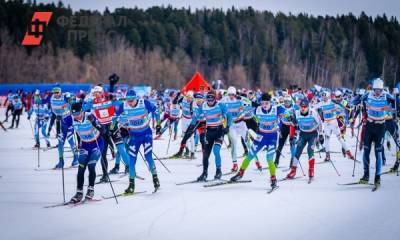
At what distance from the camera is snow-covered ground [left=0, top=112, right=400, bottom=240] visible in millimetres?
7254

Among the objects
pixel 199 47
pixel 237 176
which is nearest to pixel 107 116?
pixel 237 176

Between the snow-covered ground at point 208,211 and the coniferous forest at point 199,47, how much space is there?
62.3m

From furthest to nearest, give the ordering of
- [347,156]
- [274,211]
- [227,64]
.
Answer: [227,64], [347,156], [274,211]

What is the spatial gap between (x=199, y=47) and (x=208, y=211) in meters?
89.4

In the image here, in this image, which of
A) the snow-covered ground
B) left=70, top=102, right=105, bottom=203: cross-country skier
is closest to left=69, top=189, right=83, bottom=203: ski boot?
left=70, top=102, right=105, bottom=203: cross-country skier

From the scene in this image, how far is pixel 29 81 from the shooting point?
68750 millimetres

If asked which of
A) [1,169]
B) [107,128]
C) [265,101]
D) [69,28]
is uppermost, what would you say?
[69,28]

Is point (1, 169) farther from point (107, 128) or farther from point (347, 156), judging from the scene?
point (347, 156)

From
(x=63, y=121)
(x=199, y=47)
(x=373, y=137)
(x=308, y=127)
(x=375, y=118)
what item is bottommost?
(x=63, y=121)

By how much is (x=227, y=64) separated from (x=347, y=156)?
82.9 metres

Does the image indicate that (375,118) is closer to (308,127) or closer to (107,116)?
(308,127)

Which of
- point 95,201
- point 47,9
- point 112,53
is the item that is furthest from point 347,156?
point 47,9

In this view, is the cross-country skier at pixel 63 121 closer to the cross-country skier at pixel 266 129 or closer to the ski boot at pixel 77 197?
the ski boot at pixel 77 197

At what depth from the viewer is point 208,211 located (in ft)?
28.1
